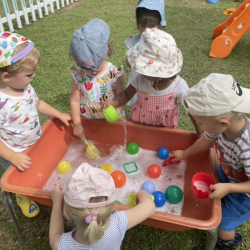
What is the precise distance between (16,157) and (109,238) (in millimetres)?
863

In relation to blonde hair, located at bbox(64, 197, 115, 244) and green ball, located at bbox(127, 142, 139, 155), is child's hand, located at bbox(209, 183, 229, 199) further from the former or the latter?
green ball, located at bbox(127, 142, 139, 155)

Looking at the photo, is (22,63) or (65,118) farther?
(65,118)

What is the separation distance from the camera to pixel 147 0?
201cm

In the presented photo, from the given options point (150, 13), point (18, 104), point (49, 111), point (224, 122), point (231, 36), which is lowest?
point (231, 36)

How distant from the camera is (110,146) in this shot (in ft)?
7.07

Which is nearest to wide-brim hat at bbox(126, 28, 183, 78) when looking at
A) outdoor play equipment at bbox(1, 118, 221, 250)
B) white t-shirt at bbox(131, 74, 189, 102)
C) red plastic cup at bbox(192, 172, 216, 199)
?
white t-shirt at bbox(131, 74, 189, 102)

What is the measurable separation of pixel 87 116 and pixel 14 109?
66 centimetres

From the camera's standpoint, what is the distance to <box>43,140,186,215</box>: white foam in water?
1848mm

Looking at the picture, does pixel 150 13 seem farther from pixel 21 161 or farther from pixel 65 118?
pixel 21 161

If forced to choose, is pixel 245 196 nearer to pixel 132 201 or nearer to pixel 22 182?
pixel 132 201

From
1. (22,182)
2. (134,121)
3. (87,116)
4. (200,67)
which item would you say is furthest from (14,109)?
(200,67)

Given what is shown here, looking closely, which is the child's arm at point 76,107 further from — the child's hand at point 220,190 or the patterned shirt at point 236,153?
the child's hand at point 220,190

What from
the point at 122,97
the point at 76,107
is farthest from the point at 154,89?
the point at 76,107

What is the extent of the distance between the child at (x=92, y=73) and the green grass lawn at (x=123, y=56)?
865 millimetres
